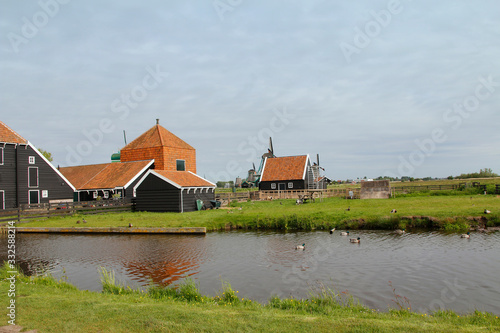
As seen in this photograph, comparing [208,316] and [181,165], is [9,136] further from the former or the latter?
[208,316]

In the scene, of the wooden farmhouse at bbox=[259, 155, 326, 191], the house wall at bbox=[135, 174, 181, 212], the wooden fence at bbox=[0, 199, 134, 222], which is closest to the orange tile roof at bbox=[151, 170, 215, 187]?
the house wall at bbox=[135, 174, 181, 212]

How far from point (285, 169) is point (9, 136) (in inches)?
1425

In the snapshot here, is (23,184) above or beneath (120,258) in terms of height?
above

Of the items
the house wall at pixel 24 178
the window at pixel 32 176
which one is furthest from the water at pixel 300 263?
the window at pixel 32 176

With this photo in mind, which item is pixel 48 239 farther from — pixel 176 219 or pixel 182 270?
pixel 182 270

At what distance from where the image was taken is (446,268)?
1398 centimetres

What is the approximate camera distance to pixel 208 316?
26.1ft

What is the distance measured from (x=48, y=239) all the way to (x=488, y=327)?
79.8 ft

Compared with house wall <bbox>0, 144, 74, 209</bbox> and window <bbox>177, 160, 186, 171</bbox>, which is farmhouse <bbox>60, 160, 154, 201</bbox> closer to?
house wall <bbox>0, 144, 74, 209</bbox>

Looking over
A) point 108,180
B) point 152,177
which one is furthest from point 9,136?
point 152,177

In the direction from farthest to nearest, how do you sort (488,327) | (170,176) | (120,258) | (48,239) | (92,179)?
(92,179) < (170,176) < (48,239) < (120,258) < (488,327)

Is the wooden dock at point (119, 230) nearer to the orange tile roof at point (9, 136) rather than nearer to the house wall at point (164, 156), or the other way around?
the orange tile roof at point (9, 136)

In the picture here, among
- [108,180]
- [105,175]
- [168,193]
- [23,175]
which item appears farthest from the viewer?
[105,175]

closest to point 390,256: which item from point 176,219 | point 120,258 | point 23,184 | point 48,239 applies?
point 120,258
